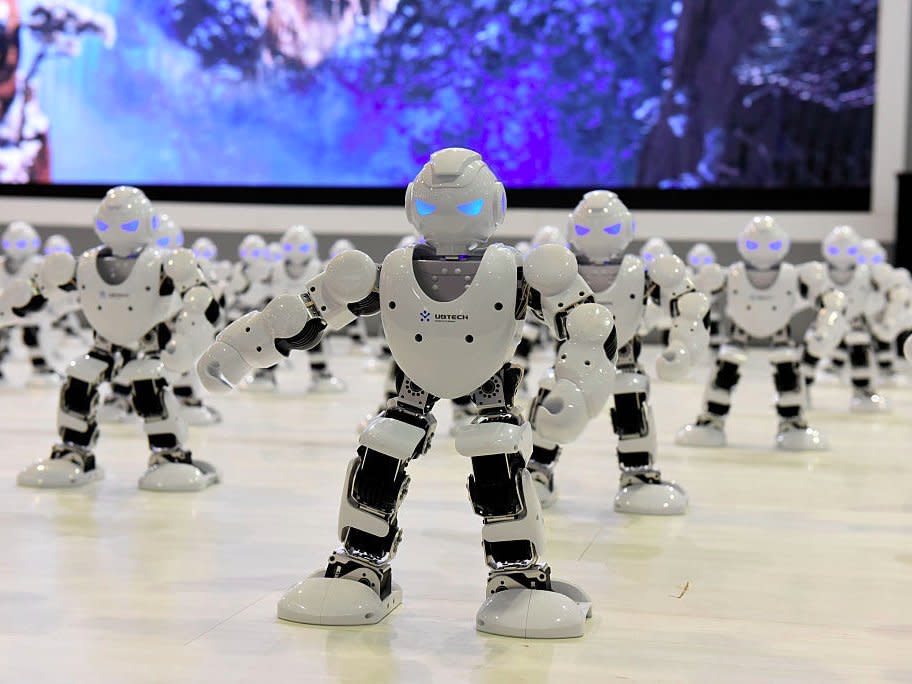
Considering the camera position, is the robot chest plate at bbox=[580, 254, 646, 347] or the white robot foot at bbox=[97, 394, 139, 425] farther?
the white robot foot at bbox=[97, 394, 139, 425]

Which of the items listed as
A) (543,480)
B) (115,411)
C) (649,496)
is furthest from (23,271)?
(649,496)

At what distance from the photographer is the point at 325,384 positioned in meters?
9.17

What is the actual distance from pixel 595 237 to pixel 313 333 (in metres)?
1.76

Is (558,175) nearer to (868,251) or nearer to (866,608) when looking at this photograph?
(868,251)

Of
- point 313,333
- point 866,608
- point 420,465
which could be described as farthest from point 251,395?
point 866,608

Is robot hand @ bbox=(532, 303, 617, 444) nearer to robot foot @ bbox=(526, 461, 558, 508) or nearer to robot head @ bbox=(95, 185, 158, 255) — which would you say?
robot foot @ bbox=(526, 461, 558, 508)

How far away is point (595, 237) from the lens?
5.04 m

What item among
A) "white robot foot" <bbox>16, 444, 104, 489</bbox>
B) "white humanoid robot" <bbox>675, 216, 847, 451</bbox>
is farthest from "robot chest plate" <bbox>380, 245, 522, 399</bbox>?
"white humanoid robot" <bbox>675, 216, 847, 451</bbox>

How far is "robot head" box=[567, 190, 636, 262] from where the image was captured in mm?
5023

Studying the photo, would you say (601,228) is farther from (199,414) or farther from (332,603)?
(199,414)

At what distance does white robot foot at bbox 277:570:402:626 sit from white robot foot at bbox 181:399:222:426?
4.00 metres

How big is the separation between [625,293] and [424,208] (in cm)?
170

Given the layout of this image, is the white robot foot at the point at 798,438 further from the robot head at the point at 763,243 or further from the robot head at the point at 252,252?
the robot head at the point at 252,252

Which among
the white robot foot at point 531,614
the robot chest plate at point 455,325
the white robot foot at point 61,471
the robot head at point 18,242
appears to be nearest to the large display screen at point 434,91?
the robot head at point 18,242
